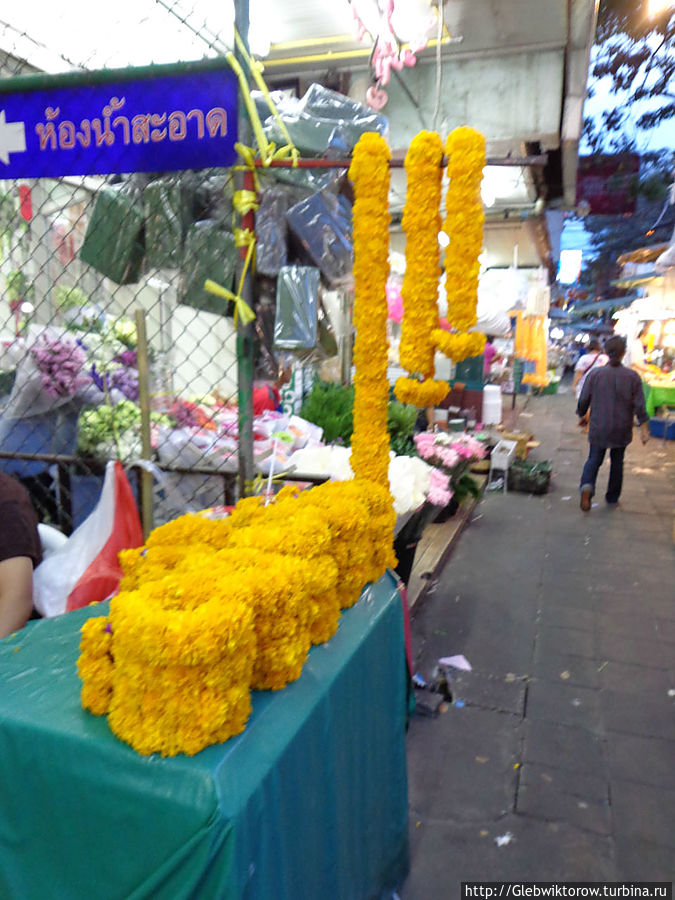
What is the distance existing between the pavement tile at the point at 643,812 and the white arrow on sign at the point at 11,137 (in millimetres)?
3488

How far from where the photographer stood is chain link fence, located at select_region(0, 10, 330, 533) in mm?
2305

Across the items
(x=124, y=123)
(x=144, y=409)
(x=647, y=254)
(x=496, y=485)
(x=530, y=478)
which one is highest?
(x=647, y=254)

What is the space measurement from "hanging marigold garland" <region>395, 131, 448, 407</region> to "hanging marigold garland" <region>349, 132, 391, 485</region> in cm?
8

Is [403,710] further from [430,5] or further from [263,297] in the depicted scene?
[430,5]

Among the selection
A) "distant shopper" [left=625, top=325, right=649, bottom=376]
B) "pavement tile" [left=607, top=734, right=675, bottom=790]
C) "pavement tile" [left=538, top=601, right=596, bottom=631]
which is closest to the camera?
"pavement tile" [left=607, top=734, right=675, bottom=790]

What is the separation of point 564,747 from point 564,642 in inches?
45.1

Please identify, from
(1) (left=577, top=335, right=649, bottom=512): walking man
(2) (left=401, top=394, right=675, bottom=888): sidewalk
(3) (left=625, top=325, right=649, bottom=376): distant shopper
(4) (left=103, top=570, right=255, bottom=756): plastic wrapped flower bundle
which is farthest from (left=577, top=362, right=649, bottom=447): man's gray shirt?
(3) (left=625, top=325, right=649, bottom=376): distant shopper

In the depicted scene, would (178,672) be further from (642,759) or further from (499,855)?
(642,759)

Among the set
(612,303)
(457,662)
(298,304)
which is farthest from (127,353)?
(612,303)

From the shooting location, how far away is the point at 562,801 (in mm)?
2629

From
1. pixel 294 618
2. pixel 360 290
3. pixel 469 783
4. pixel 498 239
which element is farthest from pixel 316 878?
pixel 498 239

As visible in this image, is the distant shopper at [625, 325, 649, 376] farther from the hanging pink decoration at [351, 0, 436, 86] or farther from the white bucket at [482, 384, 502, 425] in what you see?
the hanging pink decoration at [351, 0, 436, 86]

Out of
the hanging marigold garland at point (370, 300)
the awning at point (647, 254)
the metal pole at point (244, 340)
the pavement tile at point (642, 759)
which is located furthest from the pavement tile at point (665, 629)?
the awning at point (647, 254)

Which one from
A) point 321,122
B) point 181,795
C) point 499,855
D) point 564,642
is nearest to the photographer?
point 181,795
